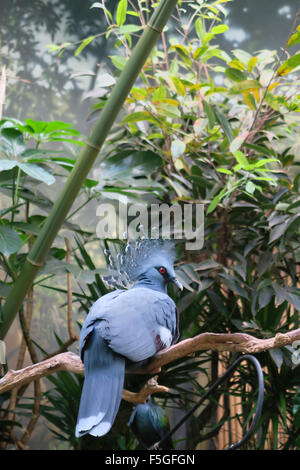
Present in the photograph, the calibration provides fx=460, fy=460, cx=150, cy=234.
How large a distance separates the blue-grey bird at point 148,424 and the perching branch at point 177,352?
1.1 inches

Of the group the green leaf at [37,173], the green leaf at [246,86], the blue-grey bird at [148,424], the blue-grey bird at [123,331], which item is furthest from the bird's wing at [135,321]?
the green leaf at [246,86]

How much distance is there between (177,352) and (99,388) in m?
0.10

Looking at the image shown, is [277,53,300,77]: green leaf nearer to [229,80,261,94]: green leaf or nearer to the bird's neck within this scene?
[229,80,261,94]: green leaf

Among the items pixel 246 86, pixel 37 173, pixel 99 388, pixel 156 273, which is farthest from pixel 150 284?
pixel 246 86

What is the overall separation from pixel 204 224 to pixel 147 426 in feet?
2.08

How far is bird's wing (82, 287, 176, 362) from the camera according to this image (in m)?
0.48

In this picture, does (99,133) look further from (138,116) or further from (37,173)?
(138,116)

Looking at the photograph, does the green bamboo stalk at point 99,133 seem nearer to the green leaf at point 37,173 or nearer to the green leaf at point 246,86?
the green leaf at point 37,173

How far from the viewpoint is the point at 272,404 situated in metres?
1.10

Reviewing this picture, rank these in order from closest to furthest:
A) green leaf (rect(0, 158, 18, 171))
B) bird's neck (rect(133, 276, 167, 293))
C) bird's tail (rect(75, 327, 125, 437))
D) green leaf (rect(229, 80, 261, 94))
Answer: bird's tail (rect(75, 327, 125, 437)), bird's neck (rect(133, 276, 167, 293)), green leaf (rect(0, 158, 18, 171)), green leaf (rect(229, 80, 261, 94))

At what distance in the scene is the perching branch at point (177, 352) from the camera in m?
0.47

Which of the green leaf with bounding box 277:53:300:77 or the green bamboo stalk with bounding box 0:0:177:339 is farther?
the green leaf with bounding box 277:53:300:77

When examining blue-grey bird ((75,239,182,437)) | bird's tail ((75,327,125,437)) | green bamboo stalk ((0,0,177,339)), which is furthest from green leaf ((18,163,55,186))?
bird's tail ((75,327,125,437))

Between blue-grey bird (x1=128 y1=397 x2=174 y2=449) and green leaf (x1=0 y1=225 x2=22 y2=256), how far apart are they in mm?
374
